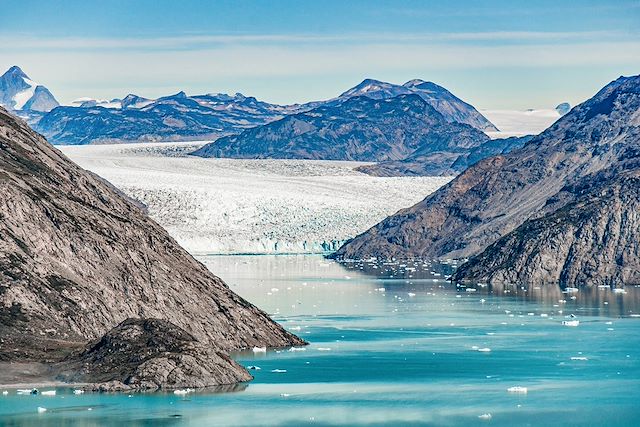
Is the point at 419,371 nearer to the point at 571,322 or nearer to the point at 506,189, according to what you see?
the point at 571,322

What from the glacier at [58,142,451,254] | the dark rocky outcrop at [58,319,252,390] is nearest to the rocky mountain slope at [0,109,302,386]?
the dark rocky outcrop at [58,319,252,390]

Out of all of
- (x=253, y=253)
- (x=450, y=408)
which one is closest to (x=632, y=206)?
(x=253, y=253)

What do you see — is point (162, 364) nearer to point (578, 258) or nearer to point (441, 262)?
point (578, 258)

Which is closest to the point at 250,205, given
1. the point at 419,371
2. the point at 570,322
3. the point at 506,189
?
the point at 506,189

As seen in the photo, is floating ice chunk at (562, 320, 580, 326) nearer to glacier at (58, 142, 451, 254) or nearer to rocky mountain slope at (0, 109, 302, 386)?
rocky mountain slope at (0, 109, 302, 386)

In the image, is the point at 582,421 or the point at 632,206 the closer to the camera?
the point at 582,421

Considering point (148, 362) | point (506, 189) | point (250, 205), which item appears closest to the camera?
point (148, 362)

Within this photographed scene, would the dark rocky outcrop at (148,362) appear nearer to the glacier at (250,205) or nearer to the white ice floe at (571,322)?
the white ice floe at (571,322)
